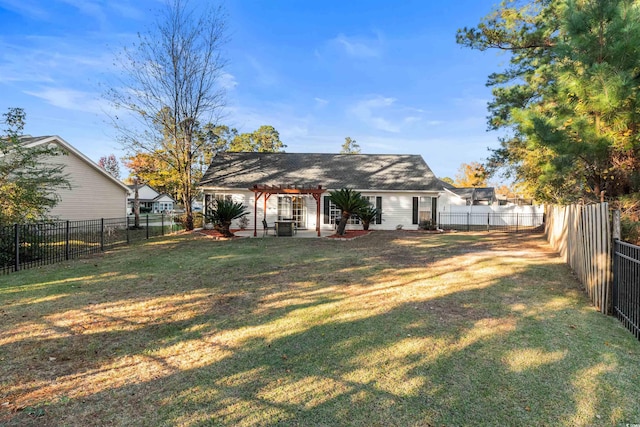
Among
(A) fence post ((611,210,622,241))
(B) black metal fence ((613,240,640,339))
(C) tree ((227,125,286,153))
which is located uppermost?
(C) tree ((227,125,286,153))

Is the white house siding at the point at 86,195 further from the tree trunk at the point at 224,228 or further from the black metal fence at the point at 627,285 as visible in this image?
the black metal fence at the point at 627,285

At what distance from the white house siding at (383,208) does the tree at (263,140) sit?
707 inches

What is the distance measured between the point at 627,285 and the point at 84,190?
2292cm

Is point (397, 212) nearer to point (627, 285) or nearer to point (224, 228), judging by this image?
point (224, 228)

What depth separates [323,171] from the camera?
2064 centimetres

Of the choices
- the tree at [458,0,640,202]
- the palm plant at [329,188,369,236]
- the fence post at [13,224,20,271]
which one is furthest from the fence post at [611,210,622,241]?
the fence post at [13,224,20,271]

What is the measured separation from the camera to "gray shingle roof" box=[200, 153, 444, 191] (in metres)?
18.8

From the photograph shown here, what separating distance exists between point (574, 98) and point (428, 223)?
12249 mm

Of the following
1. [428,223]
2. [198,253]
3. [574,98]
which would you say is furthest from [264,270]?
[428,223]

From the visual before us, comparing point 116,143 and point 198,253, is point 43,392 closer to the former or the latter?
point 198,253

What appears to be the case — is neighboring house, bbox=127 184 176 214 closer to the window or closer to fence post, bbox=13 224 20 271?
the window

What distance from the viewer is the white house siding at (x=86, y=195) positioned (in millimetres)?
16609

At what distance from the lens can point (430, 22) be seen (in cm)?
1465

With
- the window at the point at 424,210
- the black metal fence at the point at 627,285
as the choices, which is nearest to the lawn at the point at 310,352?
the black metal fence at the point at 627,285
